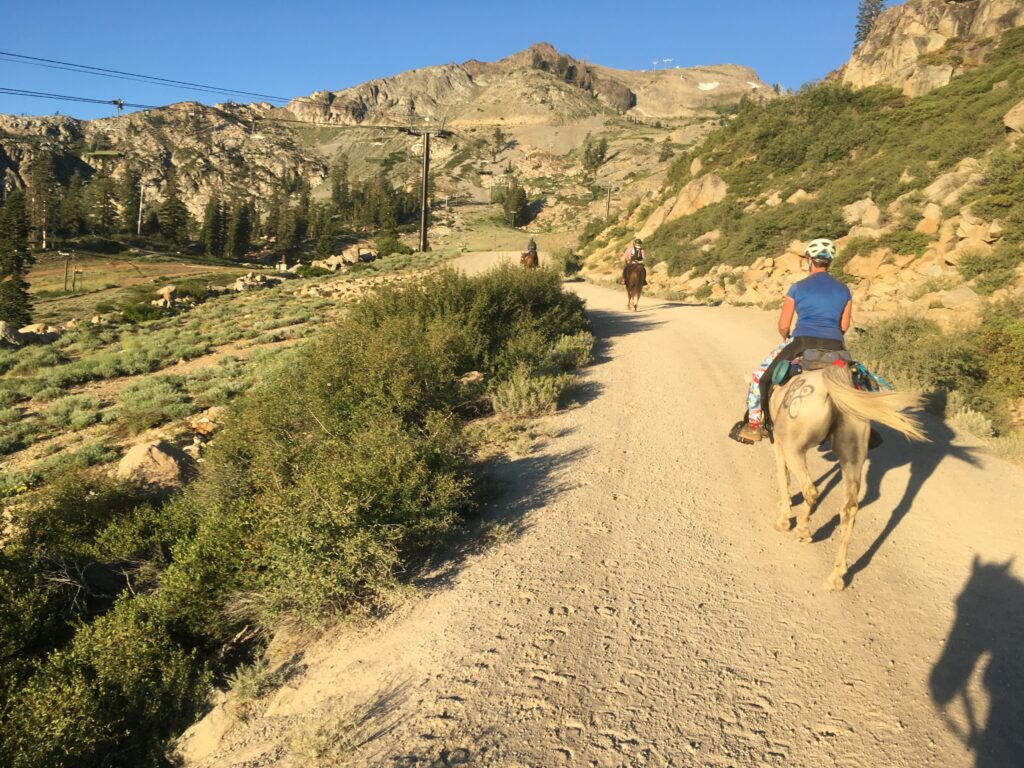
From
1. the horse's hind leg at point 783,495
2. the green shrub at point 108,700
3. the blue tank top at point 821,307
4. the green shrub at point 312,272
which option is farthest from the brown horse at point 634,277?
the green shrub at point 312,272

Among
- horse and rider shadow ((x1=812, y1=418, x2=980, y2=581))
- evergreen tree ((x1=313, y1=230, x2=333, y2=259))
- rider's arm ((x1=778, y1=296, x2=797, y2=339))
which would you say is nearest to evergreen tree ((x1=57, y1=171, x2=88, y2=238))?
evergreen tree ((x1=313, y1=230, x2=333, y2=259))

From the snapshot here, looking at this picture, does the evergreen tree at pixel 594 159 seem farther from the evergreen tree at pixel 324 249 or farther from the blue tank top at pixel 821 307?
the blue tank top at pixel 821 307

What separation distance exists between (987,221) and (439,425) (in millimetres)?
20166

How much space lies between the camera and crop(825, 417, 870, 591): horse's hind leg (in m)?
4.41

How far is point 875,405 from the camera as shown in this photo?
4312 millimetres

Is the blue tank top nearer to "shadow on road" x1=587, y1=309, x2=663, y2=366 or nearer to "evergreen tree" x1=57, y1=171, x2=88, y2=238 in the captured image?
"shadow on road" x1=587, y1=309, x2=663, y2=366

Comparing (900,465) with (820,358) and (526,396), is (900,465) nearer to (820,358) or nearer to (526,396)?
(820,358)

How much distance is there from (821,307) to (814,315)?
0.32 feet

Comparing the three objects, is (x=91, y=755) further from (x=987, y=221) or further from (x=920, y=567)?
(x=987, y=221)

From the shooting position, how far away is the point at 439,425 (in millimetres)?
6215

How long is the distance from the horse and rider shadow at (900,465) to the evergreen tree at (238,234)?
95341mm

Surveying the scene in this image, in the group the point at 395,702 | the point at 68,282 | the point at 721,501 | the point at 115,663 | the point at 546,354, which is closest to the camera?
the point at 395,702

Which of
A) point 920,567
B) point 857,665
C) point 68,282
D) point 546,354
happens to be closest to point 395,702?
point 857,665

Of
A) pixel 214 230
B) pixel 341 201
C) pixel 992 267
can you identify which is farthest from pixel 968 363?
pixel 341 201
